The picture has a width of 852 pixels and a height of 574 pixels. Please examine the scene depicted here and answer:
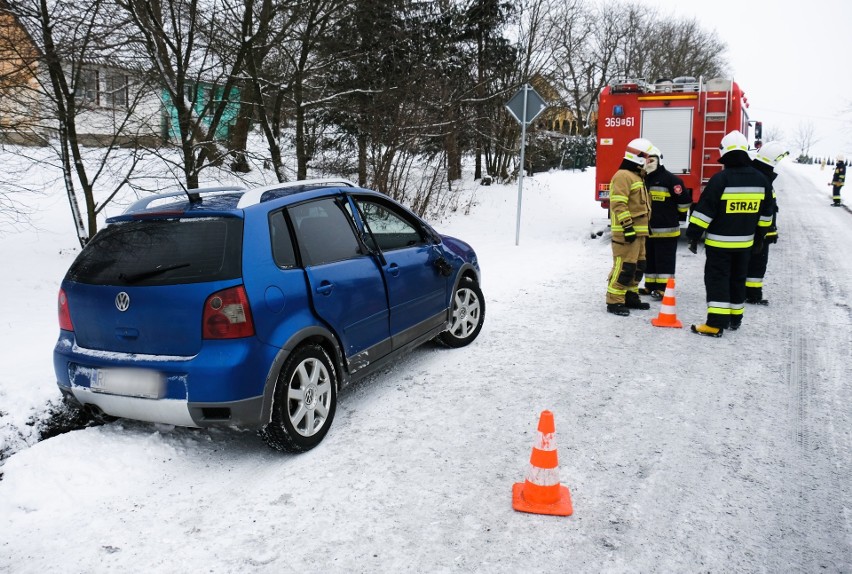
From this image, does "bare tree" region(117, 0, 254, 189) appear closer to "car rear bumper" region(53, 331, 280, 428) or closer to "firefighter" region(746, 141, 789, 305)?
"car rear bumper" region(53, 331, 280, 428)

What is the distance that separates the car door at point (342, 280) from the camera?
4020mm

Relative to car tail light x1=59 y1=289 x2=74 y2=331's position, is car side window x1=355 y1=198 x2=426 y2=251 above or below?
above

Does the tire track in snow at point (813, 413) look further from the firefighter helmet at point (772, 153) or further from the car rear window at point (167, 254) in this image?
the car rear window at point (167, 254)

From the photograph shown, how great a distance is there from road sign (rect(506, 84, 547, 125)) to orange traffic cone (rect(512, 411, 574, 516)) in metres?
9.21

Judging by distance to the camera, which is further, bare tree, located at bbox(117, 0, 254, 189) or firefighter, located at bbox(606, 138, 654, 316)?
bare tree, located at bbox(117, 0, 254, 189)

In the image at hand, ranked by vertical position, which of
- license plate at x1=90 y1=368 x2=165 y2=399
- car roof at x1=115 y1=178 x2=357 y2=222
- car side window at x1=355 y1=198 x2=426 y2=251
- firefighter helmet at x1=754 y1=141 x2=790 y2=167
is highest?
firefighter helmet at x1=754 y1=141 x2=790 y2=167

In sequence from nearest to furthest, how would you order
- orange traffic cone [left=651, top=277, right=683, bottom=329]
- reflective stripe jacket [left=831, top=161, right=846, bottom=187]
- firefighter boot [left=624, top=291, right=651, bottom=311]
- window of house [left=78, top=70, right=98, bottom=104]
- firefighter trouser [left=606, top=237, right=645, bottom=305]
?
orange traffic cone [left=651, top=277, right=683, bottom=329], firefighter trouser [left=606, top=237, right=645, bottom=305], firefighter boot [left=624, top=291, right=651, bottom=311], window of house [left=78, top=70, right=98, bottom=104], reflective stripe jacket [left=831, top=161, right=846, bottom=187]

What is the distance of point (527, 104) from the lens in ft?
38.4

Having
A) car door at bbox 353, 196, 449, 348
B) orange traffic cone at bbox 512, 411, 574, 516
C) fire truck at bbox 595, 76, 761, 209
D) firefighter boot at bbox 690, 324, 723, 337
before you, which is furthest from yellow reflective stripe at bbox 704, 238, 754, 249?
fire truck at bbox 595, 76, 761, 209

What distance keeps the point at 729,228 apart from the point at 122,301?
5.88 meters

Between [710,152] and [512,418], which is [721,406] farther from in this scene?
[710,152]

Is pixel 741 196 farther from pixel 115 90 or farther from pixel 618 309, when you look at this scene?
pixel 115 90

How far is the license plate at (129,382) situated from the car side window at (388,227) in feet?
6.37

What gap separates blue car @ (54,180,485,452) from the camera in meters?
3.42
